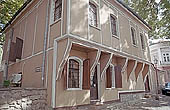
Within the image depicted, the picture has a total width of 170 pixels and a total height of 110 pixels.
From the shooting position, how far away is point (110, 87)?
27.4 ft

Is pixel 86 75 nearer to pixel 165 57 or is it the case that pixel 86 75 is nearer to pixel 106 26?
pixel 106 26

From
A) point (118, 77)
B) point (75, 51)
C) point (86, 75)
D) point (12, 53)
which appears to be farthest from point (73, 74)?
point (12, 53)

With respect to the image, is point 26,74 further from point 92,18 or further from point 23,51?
point 92,18

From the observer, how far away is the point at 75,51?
703 cm

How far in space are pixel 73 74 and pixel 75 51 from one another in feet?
4.10

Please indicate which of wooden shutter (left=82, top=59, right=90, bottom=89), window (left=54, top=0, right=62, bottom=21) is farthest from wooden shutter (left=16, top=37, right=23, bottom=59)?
wooden shutter (left=82, top=59, right=90, bottom=89)

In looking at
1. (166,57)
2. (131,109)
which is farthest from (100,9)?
(166,57)

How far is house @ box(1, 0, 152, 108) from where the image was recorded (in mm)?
6016

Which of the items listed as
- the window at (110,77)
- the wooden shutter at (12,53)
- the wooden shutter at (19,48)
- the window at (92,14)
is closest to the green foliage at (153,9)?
the window at (92,14)

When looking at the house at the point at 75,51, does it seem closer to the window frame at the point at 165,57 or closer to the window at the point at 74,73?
the window at the point at 74,73

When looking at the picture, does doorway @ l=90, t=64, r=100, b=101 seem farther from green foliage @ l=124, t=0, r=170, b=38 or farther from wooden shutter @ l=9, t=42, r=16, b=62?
green foliage @ l=124, t=0, r=170, b=38

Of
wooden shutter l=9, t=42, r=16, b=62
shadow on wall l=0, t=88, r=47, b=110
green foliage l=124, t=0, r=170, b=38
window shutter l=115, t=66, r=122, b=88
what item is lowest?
shadow on wall l=0, t=88, r=47, b=110

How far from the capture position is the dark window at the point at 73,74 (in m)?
6.63

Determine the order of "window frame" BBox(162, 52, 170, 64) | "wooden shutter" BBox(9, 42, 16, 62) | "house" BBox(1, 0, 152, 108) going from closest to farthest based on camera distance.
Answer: "house" BBox(1, 0, 152, 108)
"wooden shutter" BBox(9, 42, 16, 62)
"window frame" BBox(162, 52, 170, 64)
